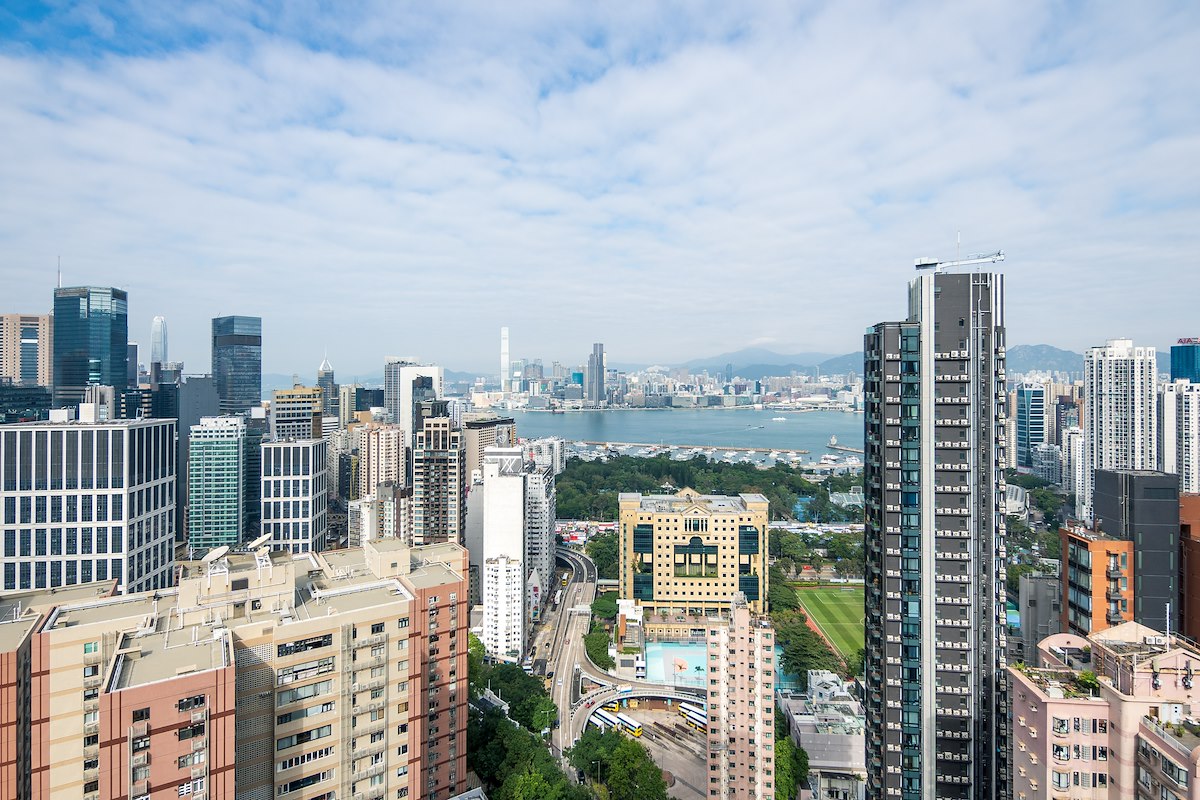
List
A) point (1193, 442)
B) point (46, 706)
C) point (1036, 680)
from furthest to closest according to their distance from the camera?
point (1193, 442), point (1036, 680), point (46, 706)

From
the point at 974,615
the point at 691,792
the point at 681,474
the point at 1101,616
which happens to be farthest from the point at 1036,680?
the point at 681,474

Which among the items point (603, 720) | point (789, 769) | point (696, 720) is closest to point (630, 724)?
point (603, 720)

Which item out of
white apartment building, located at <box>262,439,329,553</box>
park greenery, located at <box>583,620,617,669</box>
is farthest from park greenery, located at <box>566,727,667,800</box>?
white apartment building, located at <box>262,439,329,553</box>

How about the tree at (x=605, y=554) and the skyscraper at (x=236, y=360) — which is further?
the skyscraper at (x=236, y=360)

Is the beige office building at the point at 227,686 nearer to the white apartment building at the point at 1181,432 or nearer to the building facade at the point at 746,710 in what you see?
the building facade at the point at 746,710

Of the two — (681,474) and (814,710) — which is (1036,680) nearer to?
(814,710)

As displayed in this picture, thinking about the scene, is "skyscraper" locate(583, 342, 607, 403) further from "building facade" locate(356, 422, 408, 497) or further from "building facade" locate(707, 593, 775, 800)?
"building facade" locate(707, 593, 775, 800)

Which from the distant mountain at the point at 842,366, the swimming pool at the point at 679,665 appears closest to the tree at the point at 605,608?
the swimming pool at the point at 679,665
